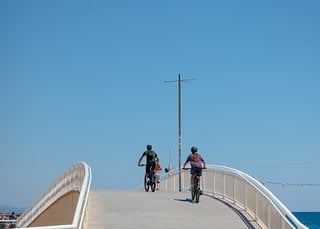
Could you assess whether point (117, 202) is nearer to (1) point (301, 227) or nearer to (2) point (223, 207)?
(2) point (223, 207)

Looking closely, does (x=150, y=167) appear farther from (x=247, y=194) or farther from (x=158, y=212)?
(x=247, y=194)

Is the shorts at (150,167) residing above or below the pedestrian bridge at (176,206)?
above

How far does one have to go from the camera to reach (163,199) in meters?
20.8

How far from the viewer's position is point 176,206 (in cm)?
1908

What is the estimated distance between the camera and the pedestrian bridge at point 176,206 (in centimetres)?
1537

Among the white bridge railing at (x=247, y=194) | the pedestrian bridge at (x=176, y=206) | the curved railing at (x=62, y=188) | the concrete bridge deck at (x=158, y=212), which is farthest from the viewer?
the curved railing at (x=62, y=188)

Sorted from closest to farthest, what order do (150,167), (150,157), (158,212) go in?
1. (158,212)
2. (150,157)
3. (150,167)

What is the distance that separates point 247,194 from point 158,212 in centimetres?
264

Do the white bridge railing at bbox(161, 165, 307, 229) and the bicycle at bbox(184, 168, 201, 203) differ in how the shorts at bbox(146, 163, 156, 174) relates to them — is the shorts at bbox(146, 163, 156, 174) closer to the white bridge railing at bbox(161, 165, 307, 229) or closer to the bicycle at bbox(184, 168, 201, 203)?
the white bridge railing at bbox(161, 165, 307, 229)

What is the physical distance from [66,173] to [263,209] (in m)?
10.5

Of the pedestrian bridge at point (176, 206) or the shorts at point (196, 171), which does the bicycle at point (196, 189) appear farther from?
the pedestrian bridge at point (176, 206)

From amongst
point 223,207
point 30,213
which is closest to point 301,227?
point 223,207

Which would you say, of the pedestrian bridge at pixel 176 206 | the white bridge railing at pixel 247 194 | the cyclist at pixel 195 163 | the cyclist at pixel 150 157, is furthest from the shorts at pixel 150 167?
the cyclist at pixel 195 163

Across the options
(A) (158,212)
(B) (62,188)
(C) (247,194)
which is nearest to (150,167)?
(B) (62,188)
